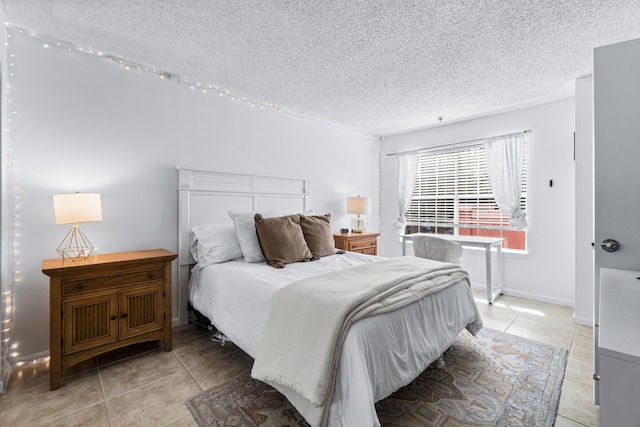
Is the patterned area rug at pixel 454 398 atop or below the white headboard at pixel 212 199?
below

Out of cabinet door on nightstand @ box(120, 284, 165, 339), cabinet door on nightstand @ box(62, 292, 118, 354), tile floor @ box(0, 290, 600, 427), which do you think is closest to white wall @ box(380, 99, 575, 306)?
tile floor @ box(0, 290, 600, 427)

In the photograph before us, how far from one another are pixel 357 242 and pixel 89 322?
3026 mm

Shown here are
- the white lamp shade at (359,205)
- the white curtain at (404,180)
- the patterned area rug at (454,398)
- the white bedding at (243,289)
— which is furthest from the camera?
the white curtain at (404,180)

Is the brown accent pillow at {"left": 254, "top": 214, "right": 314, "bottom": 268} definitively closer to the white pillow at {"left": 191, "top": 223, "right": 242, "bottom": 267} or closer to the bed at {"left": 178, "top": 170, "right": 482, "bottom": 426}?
the bed at {"left": 178, "top": 170, "right": 482, "bottom": 426}

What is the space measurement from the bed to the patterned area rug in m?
0.22

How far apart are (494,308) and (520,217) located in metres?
1.26

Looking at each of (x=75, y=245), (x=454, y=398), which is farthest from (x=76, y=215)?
(x=454, y=398)

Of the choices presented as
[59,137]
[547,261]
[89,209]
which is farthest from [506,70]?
[59,137]

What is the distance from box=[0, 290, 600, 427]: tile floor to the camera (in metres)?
1.67

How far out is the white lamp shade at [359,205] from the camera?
448 centimetres

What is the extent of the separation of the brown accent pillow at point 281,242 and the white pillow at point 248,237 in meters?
0.07

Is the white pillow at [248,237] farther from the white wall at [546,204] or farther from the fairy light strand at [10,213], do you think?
the white wall at [546,204]

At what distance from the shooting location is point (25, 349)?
7.27 ft

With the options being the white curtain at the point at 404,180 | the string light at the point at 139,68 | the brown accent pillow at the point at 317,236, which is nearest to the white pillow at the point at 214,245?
the brown accent pillow at the point at 317,236
